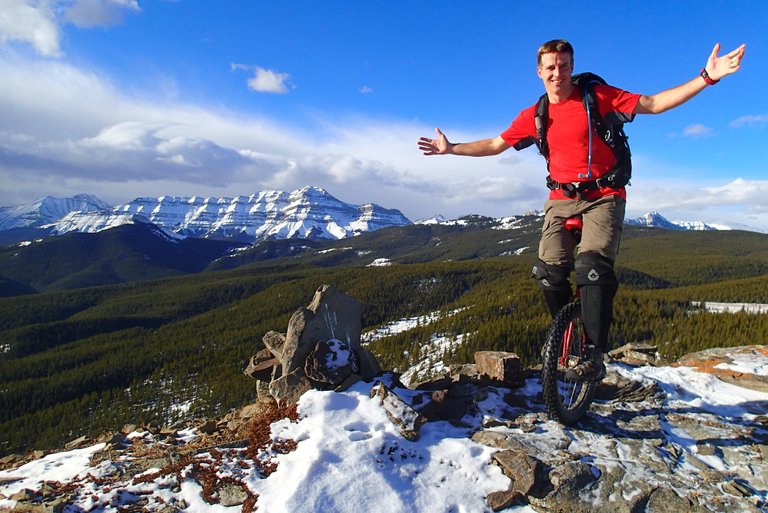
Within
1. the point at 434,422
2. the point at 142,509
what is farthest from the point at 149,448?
the point at 434,422

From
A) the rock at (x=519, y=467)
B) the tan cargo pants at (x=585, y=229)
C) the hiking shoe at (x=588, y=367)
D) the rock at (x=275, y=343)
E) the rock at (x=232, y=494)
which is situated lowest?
the rock at (x=232, y=494)

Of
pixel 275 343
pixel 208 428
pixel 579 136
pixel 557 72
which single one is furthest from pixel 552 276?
pixel 208 428

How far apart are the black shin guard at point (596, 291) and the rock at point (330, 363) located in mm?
5009

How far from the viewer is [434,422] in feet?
26.6

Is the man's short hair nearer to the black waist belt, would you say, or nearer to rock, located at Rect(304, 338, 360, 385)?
the black waist belt

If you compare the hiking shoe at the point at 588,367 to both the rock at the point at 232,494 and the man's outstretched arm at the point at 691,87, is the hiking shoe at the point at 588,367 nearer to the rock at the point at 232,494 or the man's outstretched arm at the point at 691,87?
the man's outstretched arm at the point at 691,87

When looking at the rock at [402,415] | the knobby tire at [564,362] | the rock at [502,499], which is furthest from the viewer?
the rock at [402,415]

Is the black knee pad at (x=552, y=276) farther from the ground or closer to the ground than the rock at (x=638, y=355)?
farther from the ground

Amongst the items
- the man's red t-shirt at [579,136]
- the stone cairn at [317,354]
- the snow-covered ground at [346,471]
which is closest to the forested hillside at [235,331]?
the stone cairn at [317,354]

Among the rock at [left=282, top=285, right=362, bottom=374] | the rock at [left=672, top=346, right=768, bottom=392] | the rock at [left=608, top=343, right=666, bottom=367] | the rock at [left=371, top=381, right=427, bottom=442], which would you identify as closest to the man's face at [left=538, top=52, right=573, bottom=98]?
the rock at [left=371, top=381, right=427, bottom=442]

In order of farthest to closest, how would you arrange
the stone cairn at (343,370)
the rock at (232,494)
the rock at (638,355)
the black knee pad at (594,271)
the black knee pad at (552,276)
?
the rock at (638,355)
the stone cairn at (343,370)
the black knee pad at (552,276)
the black knee pad at (594,271)
the rock at (232,494)

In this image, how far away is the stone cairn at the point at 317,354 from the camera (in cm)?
930

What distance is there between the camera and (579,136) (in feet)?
22.6

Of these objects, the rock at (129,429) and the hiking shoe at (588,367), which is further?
the rock at (129,429)
